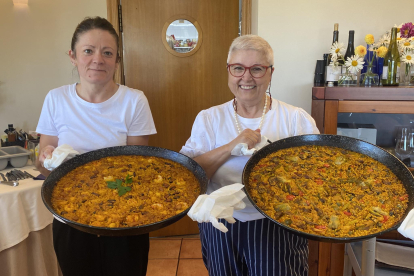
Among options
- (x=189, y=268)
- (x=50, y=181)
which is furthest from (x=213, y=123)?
(x=189, y=268)

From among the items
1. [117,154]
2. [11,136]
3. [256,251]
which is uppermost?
[117,154]

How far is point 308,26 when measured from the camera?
230 centimetres

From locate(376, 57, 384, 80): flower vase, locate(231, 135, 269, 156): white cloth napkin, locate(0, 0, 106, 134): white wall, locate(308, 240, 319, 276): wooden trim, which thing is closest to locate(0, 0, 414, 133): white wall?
locate(0, 0, 106, 134): white wall

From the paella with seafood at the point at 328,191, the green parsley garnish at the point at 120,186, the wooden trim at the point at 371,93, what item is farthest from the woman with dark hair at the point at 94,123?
the wooden trim at the point at 371,93

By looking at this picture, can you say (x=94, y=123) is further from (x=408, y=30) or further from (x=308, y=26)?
(x=408, y=30)

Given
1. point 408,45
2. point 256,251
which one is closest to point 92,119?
point 256,251

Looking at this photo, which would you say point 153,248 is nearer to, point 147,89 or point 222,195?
point 147,89

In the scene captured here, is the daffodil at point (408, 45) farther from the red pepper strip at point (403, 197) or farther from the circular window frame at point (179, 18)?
the circular window frame at point (179, 18)

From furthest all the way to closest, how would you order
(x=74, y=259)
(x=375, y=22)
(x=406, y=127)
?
(x=375, y=22), (x=406, y=127), (x=74, y=259)

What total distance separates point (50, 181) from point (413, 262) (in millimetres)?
1847

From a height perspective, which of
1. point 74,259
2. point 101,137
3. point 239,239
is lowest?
point 74,259

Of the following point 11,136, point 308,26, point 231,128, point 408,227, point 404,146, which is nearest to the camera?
point 408,227

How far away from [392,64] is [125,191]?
1.90m

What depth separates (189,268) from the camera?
276cm
